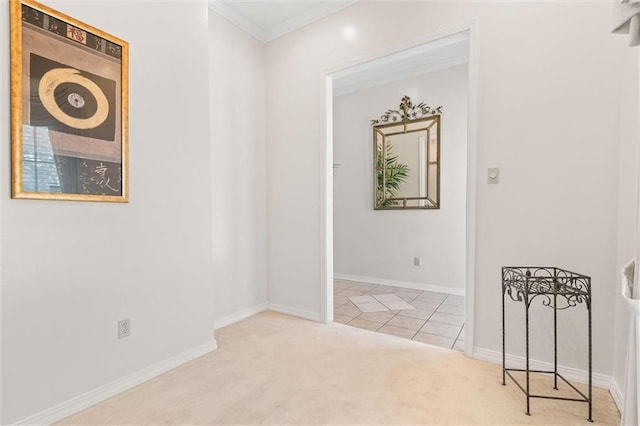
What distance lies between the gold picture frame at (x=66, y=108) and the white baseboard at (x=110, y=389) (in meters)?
1.06

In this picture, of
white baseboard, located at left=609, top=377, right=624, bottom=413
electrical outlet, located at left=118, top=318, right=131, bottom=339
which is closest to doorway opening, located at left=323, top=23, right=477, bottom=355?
white baseboard, located at left=609, top=377, right=624, bottom=413

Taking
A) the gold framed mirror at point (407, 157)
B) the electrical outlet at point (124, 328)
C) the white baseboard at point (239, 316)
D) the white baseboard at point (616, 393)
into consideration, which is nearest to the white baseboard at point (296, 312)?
the white baseboard at point (239, 316)

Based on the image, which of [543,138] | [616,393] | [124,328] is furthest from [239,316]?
[543,138]

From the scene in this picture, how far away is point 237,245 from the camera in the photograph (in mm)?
3025

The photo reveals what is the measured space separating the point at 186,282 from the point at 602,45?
3003 mm

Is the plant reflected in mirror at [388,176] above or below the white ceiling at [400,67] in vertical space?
below

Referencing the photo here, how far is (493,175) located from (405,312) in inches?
69.2

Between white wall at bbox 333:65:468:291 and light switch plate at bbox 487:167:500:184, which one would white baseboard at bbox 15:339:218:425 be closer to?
light switch plate at bbox 487:167:500:184

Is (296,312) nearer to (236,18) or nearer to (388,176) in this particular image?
(388,176)

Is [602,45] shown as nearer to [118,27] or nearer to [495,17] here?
[495,17]

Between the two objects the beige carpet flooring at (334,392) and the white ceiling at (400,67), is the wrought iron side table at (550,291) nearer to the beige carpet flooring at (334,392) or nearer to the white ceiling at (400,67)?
the beige carpet flooring at (334,392)

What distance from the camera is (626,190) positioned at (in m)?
1.66

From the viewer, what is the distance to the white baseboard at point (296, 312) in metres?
2.96

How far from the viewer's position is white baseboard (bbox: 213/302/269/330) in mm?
2803
